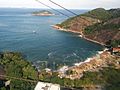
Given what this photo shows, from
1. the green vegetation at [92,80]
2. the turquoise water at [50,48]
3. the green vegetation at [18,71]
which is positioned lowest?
the turquoise water at [50,48]

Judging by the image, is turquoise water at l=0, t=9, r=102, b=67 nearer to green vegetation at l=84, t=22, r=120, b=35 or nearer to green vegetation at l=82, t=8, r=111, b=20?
green vegetation at l=84, t=22, r=120, b=35

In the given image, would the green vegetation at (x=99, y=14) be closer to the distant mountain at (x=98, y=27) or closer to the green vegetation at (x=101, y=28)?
the distant mountain at (x=98, y=27)

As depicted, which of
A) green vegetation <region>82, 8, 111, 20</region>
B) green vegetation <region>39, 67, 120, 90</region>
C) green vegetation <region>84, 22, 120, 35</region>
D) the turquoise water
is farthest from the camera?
green vegetation <region>82, 8, 111, 20</region>

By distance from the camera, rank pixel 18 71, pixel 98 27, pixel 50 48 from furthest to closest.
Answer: pixel 98 27 → pixel 50 48 → pixel 18 71

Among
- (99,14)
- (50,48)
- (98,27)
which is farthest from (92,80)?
(99,14)

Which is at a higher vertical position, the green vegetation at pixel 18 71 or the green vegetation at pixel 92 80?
the green vegetation at pixel 18 71

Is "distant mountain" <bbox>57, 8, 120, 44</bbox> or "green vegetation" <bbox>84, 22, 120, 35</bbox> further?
"green vegetation" <bbox>84, 22, 120, 35</bbox>

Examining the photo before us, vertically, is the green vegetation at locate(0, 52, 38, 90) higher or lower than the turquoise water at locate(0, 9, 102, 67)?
higher

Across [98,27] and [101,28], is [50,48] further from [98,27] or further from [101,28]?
[98,27]

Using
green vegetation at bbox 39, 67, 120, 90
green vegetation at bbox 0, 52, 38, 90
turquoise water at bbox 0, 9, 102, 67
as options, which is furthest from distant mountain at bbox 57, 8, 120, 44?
green vegetation at bbox 0, 52, 38, 90

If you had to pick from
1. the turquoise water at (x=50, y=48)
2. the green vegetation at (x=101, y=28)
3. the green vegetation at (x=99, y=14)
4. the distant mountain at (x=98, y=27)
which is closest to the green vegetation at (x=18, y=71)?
the turquoise water at (x=50, y=48)

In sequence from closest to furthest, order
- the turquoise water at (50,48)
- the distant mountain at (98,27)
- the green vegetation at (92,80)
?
the green vegetation at (92,80) → the turquoise water at (50,48) → the distant mountain at (98,27)

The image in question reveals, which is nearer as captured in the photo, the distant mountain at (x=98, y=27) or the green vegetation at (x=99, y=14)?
the distant mountain at (x=98, y=27)
